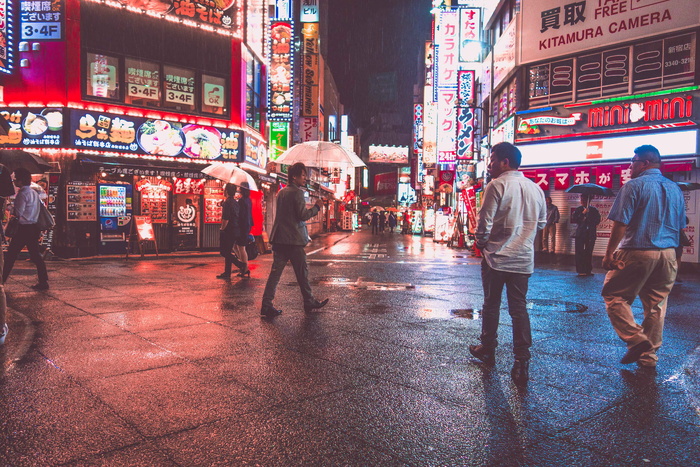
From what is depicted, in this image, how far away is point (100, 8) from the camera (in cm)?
1650

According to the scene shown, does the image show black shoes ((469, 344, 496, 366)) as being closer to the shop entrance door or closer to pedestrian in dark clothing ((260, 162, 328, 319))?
pedestrian in dark clothing ((260, 162, 328, 319))

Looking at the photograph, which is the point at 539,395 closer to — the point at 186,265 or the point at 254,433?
the point at 254,433

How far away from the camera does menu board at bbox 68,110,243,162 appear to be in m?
16.1

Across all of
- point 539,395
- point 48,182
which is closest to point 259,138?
point 48,182

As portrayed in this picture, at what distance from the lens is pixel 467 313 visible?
279 inches

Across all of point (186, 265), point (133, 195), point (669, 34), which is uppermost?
point (669, 34)

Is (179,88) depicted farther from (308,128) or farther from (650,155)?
(650,155)

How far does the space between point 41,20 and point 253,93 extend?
8.00 metres

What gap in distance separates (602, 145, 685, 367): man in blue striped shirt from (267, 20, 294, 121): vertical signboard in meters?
18.4

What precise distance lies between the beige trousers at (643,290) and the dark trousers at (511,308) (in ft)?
3.07

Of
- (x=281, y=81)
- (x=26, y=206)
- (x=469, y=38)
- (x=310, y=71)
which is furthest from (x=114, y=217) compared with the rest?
(x=310, y=71)

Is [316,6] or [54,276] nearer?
[54,276]

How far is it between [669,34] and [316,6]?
805 inches

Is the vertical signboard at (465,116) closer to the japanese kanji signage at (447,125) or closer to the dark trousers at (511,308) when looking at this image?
the japanese kanji signage at (447,125)
